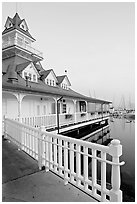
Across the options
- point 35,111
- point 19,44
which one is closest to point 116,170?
point 35,111

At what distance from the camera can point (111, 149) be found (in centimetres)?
213

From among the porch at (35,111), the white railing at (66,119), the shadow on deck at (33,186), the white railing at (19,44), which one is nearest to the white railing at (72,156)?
the shadow on deck at (33,186)

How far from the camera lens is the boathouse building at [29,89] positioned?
374 inches

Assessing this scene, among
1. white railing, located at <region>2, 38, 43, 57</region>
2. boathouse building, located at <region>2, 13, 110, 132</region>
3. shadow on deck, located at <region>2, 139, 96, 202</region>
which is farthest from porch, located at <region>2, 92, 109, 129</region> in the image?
white railing, located at <region>2, 38, 43, 57</region>

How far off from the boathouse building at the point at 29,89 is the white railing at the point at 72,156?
9.79 ft

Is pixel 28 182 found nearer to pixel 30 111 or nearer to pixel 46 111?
pixel 30 111

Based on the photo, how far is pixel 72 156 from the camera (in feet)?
9.54

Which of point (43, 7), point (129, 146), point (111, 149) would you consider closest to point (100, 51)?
point (43, 7)

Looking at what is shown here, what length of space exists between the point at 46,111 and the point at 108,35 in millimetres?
8670

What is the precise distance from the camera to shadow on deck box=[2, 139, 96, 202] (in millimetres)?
2422

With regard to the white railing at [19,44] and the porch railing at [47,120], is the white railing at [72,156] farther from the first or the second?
the white railing at [19,44]

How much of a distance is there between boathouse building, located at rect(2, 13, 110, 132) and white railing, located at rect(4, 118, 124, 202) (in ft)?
9.79

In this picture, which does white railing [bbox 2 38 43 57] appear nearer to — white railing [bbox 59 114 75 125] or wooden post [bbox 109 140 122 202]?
white railing [bbox 59 114 75 125]

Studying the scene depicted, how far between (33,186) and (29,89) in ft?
23.3
